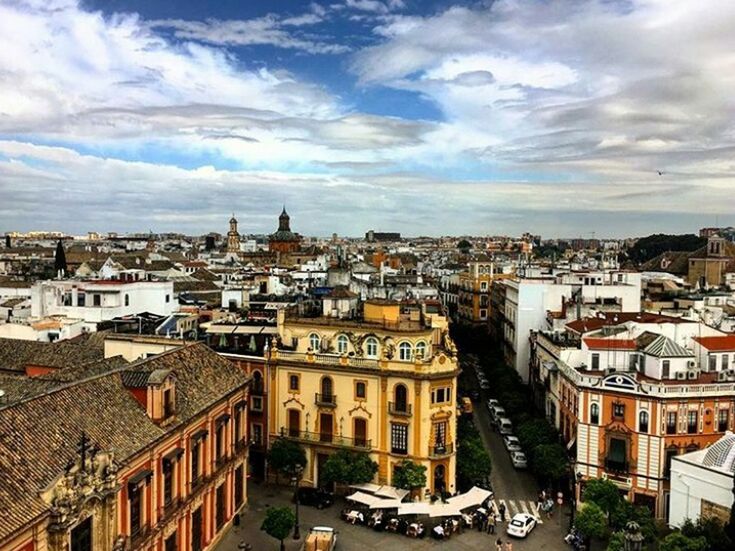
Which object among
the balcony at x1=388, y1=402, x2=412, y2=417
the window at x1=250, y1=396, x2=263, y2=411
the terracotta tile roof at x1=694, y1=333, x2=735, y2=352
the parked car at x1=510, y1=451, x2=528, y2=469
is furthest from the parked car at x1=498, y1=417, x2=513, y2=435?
the window at x1=250, y1=396, x2=263, y2=411

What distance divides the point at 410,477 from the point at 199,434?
561 inches

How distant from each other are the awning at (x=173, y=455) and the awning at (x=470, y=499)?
1693cm

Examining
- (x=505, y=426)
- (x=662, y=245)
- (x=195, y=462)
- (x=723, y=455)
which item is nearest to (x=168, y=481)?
(x=195, y=462)

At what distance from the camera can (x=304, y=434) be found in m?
46.6

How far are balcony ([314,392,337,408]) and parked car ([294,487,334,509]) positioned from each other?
5.52 meters

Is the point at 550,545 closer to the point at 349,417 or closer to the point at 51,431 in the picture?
the point at 349,417

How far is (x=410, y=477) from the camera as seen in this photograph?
1649 inches

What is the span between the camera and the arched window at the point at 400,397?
4406 cm

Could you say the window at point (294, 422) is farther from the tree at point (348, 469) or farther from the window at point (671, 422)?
the window at point (671, 422)

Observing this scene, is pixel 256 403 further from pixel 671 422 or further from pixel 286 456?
pixel 671 422

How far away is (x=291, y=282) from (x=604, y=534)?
2337 inches

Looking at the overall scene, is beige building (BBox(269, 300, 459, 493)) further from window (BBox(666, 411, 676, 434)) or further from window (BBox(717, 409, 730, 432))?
window (BBox(717, 409, 730, 432))

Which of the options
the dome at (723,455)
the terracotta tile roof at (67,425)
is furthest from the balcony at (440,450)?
the dome at (723,455)

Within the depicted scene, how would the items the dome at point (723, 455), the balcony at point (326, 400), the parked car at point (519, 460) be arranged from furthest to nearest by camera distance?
the parked car at point (519, 460) → the balcony at point (326, 400) → the dome at point (723, 455)
